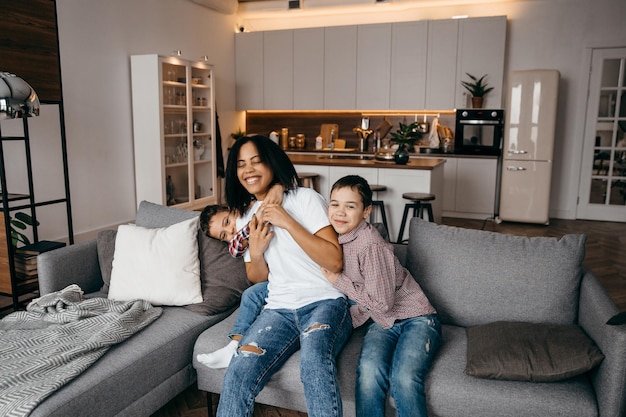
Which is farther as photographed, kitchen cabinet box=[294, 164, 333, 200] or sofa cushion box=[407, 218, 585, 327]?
kitchen cabinet box=[294, 164, 333, 200]

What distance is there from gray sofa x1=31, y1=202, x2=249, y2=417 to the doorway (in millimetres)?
5785

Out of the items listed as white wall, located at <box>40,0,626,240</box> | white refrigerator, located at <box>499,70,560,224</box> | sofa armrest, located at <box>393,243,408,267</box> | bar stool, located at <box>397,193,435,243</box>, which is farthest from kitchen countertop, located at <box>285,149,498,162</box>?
sofa armrest, located at <box>393,243,408,267</box>

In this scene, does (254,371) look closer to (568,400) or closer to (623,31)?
(568,400)

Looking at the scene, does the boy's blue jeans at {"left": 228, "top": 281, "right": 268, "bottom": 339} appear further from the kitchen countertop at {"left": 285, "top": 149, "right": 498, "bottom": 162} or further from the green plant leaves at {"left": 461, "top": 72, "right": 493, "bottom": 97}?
the green plant leaves at {"left": 461, "top": 72, "right": 493, "bottom": 97}

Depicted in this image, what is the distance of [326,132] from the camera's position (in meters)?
7.84

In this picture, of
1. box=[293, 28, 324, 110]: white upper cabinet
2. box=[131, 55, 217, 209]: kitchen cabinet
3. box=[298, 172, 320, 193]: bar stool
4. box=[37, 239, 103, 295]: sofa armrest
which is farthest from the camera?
box=[293, 28, 324, 110]: white upper cabinet

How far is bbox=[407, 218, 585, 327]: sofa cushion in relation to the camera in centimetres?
210

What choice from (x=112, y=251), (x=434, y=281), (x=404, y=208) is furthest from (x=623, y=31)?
(x=112, y=251)

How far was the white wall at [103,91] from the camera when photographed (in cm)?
503

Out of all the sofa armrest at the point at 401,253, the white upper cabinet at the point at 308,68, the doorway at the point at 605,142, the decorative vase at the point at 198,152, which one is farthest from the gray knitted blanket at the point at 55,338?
the doorway at the point at 605,142

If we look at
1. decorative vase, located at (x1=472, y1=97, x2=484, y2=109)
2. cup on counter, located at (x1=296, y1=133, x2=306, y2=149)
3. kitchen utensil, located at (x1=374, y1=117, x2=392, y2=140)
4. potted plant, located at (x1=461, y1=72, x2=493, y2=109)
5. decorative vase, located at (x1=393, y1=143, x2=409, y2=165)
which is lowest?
decorative vase, located at (x1=393, y1=143, x2=409, y2=165)

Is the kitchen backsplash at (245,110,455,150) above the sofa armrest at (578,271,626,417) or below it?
above

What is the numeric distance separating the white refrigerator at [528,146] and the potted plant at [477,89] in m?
0.35

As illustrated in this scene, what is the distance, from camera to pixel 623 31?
20.7ft
